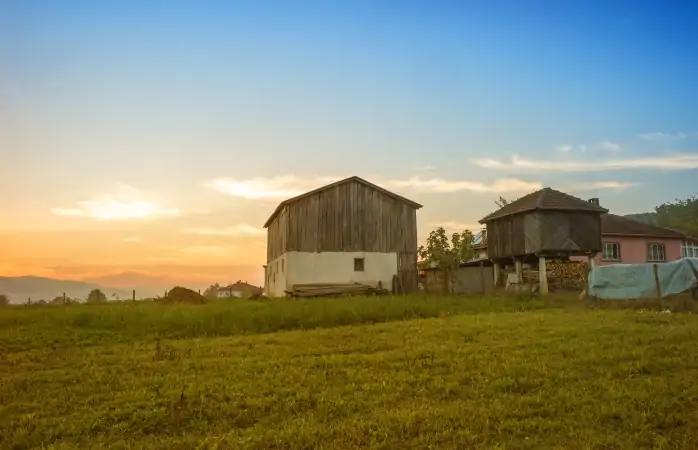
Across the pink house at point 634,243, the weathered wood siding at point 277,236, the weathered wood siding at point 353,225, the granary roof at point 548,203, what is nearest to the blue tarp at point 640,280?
the granary roof at point 548,203

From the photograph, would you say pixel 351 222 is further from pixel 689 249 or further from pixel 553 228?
pixel 689 249

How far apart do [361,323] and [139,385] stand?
10524mm

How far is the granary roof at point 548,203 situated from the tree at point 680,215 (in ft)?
106

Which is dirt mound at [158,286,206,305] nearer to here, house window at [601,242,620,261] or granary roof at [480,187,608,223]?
granary roof at [480,187,608,223]

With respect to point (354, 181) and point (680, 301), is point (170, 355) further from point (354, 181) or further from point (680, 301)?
point (354, 181)

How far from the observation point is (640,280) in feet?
81.7

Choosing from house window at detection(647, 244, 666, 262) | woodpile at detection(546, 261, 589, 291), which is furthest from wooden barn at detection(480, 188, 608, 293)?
house window at detection(647, 244, 666, 262)

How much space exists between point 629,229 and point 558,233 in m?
15.0

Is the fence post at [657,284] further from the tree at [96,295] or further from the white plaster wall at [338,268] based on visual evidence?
the tree at [96,295]

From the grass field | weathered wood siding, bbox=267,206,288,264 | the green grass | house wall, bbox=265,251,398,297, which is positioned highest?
weathered wood siding, bbox=267,206,288,264

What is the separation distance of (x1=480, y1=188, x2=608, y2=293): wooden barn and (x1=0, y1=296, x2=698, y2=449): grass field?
60.7 feet

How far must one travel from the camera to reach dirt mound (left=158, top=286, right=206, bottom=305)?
3350 cm

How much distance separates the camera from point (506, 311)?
23.3 metres

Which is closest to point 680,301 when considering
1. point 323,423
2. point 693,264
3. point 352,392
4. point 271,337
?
point 693,264
